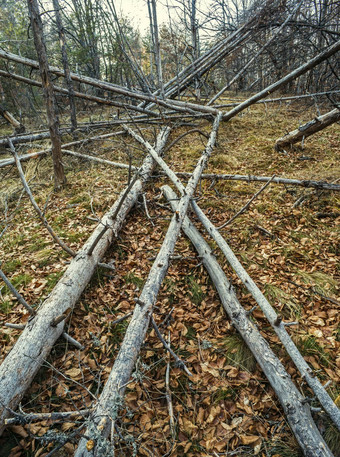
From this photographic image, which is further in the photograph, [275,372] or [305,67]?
[305,67]

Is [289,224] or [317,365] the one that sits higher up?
[289,224]

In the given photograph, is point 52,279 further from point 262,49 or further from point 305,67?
point 262,49

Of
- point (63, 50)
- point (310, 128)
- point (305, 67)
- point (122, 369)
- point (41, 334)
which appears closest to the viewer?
point (122, 369)

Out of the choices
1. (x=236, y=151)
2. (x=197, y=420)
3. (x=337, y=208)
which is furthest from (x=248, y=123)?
(x=197, y=420)

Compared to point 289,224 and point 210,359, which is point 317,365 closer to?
point 210,359

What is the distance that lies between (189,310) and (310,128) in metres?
5.15

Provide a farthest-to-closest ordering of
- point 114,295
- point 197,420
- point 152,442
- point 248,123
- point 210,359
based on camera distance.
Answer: point 248,123, point 114,295, point 210,359, point 197,420, point 152,442

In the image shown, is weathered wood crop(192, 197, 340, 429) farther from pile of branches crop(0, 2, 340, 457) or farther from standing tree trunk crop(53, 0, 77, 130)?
standing tree trunk crop(53, 0, 77, 130)

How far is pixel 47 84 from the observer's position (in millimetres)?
4379

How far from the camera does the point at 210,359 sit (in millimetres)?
2561

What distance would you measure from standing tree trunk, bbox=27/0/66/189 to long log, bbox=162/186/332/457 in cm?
360

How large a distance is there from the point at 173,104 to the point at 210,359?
23.4ft

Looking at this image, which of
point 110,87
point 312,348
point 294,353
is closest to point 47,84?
point 110,87

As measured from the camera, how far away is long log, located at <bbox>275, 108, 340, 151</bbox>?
5.26m
